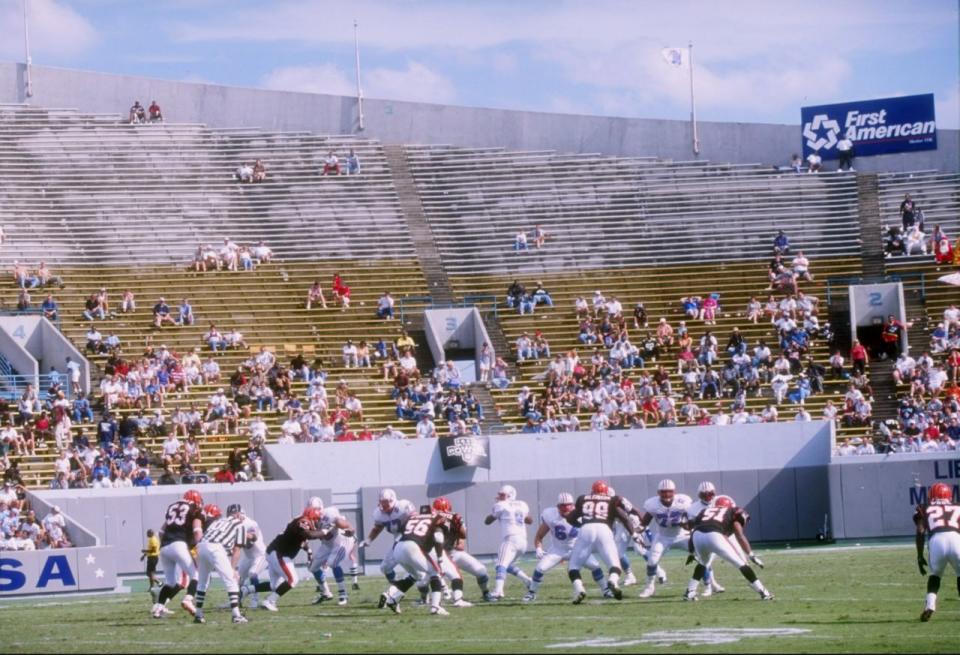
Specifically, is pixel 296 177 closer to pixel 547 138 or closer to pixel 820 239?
pixel 547 138

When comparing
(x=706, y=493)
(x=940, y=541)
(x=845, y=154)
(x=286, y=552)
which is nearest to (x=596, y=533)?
(x=706, y=493)

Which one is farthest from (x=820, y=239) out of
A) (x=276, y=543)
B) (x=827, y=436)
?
(x=276, y=543)

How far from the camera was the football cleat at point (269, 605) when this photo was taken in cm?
2102

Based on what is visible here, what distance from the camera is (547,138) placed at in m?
52.0

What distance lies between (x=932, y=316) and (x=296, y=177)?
19.4 metres

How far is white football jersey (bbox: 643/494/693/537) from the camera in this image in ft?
71.4

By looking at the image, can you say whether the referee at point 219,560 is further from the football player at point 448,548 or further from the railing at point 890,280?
the railing at point 890,280

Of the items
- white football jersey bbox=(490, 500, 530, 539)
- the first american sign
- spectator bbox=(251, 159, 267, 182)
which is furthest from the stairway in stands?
white football jersey bbox=(490, 500, 530, 539)

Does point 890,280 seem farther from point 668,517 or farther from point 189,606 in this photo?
point 189,606

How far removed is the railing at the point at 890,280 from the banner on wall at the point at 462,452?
11884mm

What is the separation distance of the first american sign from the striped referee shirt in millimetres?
33875

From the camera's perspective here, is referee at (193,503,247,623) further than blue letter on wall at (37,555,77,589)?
No

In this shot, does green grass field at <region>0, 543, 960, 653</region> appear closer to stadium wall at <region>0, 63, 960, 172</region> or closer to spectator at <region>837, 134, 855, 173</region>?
spectator at <region>837, 134, 855, 173</region>

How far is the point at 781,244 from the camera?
44531mm
